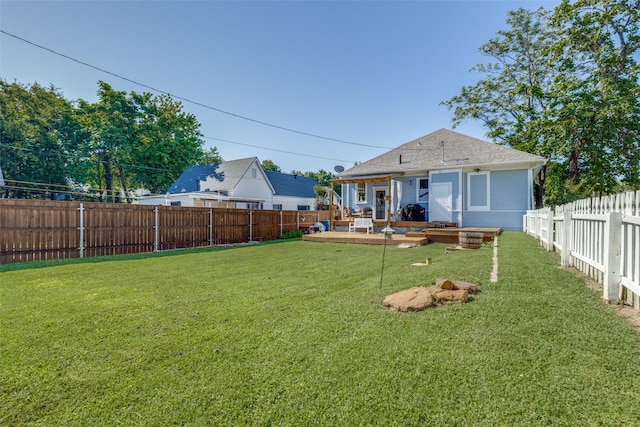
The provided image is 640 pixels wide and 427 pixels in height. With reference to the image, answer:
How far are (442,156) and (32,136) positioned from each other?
95.8 ft

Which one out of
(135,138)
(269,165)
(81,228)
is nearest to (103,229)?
(81,228)

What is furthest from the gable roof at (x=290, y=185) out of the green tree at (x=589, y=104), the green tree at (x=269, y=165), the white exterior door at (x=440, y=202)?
the green tree at (x=589, y=104)

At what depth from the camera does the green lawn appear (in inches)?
72.4

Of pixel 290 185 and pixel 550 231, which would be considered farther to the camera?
pixel 290 185

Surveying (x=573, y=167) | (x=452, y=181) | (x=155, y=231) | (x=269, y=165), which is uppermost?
(x=269, y=165)

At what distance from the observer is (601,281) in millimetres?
4055

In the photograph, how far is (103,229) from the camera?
1047 centimetres

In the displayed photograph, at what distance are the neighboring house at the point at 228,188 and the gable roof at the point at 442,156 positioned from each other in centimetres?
1069

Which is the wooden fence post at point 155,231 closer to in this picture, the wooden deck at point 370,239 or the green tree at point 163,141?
the wooden deck at point 370,239

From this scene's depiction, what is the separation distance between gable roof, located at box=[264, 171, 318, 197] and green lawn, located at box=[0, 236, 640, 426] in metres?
25.0

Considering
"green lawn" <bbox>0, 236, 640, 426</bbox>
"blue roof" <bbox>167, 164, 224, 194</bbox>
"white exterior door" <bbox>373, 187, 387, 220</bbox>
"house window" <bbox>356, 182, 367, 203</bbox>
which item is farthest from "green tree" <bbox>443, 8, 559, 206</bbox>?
"blue roof" <bbox>167, 164, 224, 194</bbox>

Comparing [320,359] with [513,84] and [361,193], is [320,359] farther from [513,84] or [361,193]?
[513,84]

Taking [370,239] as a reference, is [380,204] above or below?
above

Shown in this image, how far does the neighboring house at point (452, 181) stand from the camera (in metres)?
12.9
